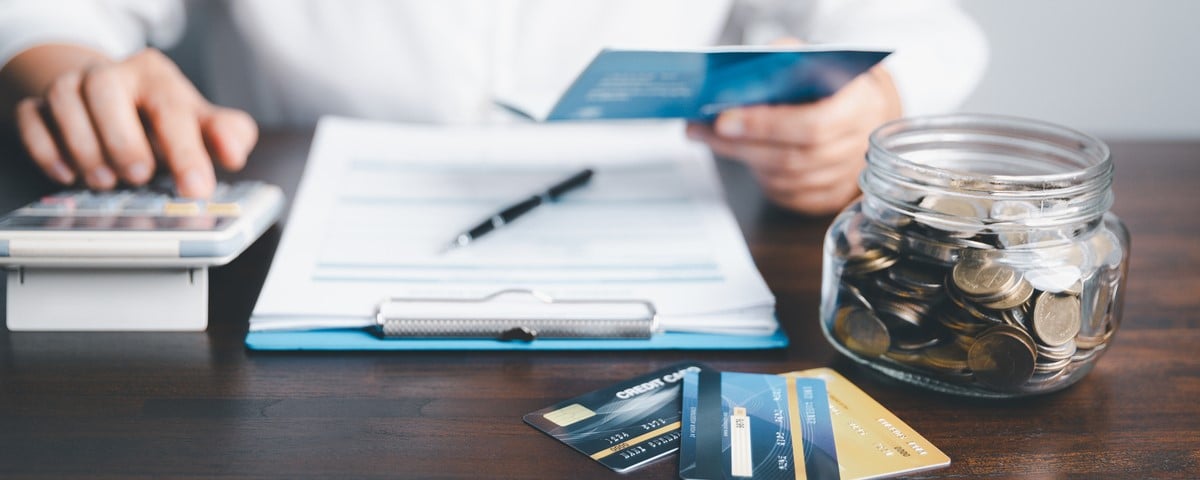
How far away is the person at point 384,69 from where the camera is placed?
73 cm

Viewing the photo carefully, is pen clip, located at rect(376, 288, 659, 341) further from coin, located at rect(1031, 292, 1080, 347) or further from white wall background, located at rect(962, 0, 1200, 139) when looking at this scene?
white wall background, located at rect(962, 0, 1200, 139)

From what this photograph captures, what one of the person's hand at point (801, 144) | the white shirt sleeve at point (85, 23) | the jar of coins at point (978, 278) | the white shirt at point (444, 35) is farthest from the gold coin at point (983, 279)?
the white shirt sleeve at point (85, 23)

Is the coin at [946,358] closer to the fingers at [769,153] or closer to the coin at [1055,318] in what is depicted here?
the coin at [1055,318]

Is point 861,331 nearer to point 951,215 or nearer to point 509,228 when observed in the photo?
point 951,215

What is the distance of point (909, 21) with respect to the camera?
1067mm

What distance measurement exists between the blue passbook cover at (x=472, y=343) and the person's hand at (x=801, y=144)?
0.26m

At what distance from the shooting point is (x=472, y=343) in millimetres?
520

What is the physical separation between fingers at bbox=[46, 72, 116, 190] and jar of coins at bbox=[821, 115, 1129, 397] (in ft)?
1.80

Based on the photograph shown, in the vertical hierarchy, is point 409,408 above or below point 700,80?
below

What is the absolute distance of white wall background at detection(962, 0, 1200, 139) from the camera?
175 cm

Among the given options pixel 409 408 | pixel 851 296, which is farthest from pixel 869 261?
pixel 409 408

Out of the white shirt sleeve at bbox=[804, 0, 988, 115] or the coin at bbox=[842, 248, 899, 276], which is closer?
the coin at bbox=[842, 248, 899, 276]

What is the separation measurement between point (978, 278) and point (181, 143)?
555 mm

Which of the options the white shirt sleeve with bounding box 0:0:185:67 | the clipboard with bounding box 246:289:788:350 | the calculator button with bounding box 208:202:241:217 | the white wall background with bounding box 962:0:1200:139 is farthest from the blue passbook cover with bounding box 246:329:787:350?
the white wall background with bounding box 962:0:1200:139
